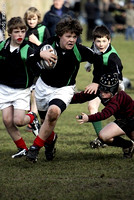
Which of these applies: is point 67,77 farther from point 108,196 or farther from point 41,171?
point 108,196

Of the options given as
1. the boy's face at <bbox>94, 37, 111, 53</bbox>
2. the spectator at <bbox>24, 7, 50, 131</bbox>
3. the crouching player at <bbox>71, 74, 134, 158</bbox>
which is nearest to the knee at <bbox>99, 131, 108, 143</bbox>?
the crouching player at <bbox>71, 74, 134, 158</bbox>

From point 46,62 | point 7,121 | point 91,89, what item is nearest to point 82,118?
point 91,89

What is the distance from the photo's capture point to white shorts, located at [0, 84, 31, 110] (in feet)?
25.3

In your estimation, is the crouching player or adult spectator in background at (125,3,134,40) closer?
the crouching player

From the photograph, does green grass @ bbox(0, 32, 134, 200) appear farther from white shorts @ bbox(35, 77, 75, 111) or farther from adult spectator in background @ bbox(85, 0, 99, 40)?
adult spectator in background @ bbox(85, 0, 99, 40)

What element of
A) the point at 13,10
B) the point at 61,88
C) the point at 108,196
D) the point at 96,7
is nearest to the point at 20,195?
the point at 108,196

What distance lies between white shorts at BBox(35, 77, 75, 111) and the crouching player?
10.2 inches

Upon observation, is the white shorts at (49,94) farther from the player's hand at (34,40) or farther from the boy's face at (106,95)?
the player's hand at (34,40)

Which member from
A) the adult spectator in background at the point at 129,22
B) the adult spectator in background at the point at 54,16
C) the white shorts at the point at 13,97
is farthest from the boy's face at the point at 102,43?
the adult spectator in background at the point at 129,22

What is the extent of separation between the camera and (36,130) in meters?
8.56

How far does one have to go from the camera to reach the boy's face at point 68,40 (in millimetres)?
7168

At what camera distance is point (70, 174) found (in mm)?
6707

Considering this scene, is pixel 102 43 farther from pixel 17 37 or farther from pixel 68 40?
pixel 17 37

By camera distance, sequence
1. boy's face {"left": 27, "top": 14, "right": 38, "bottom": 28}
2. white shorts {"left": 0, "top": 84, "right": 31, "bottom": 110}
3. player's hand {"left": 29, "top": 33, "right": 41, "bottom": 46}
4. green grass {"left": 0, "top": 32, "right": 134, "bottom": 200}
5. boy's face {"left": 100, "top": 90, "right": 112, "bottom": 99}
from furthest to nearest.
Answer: boy's face {"left": 27, "top": 14, "right": 38, "bottom": 28}
player's hand {"left": 29, "top": 33, "right": 41, "bottom": 46}
white shorts {"left": 0, "top": 84, "right": 31, "bottom": 110}
boy's face {"left": 100, "top": 90, "right": 112, "bottom": 99}
green grass {"left": 0, "top": 32, "right": 134, "bottom": 200}
